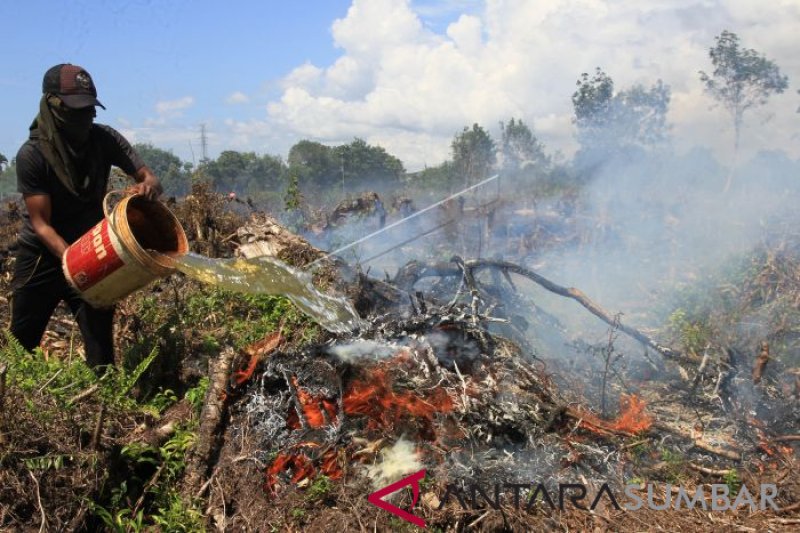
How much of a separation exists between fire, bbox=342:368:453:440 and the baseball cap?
2.26 metres

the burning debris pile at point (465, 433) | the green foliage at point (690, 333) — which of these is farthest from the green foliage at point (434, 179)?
the burning debris pile at point (465, 433)

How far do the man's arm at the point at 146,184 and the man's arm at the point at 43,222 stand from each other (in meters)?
0.50

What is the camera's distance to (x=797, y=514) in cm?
293

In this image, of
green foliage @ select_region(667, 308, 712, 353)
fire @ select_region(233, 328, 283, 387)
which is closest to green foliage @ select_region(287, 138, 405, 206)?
A: green foliage @ select_region(667, 308, 712, 353)

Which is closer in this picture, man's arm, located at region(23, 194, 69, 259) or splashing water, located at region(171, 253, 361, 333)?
man's arm, located at region(23, 194, 69, 259)

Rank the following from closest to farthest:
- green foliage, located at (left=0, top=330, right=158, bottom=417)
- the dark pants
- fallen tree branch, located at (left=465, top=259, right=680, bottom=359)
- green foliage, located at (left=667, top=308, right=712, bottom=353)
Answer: green foliage, located at (left=0, top=330, right=158, bottom=417) < the dark pants < fallen tree branch, located at (left=465, top=259, right=680, bottom=359) < green foliage, located at (left=667, top=308, right=712, bottom=353)

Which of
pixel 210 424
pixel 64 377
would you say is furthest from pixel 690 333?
pixel 64 377

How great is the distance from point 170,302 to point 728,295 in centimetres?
685

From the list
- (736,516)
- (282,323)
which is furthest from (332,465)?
(736,516)

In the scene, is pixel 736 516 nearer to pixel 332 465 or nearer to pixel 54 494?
pixel 332 465

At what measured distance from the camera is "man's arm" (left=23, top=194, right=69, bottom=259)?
10.2 ft

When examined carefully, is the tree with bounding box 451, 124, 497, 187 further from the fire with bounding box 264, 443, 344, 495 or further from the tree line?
the fire with bounding box 264, 443, 344, 495

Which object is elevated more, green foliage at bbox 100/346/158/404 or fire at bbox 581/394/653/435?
green foliage at bbox 100/346/158/404

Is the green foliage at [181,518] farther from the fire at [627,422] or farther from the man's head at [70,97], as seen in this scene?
the fire at [627,422]
